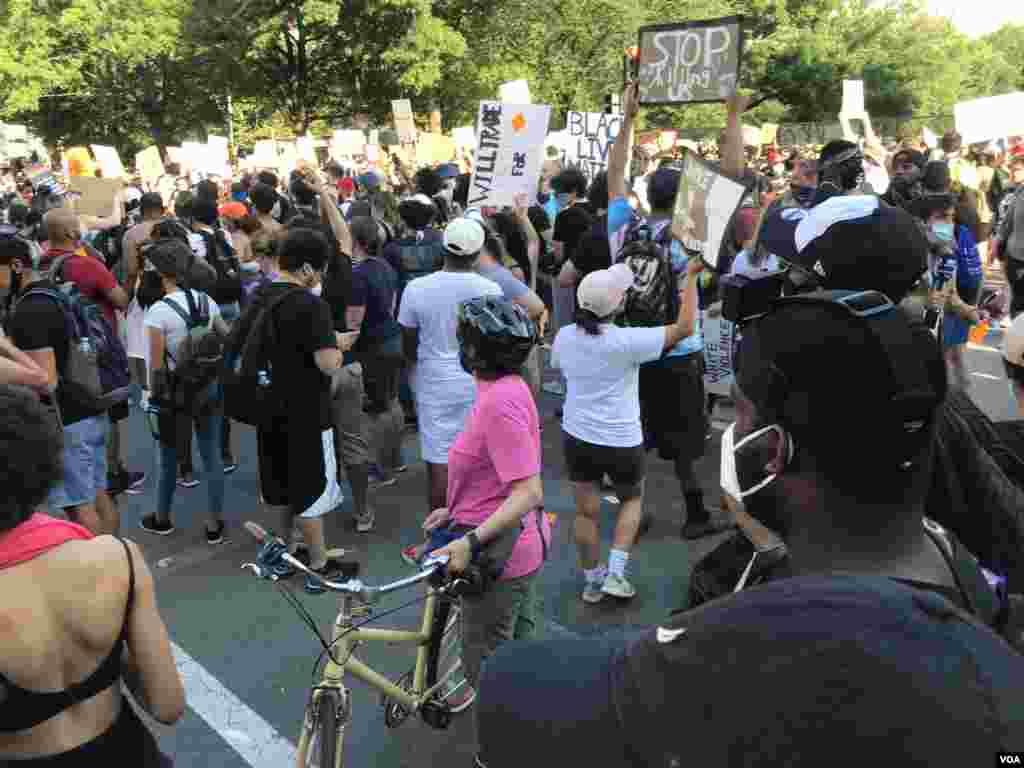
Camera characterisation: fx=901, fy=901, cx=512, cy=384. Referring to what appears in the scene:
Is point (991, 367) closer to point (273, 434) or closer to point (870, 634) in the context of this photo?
point (273, 434)

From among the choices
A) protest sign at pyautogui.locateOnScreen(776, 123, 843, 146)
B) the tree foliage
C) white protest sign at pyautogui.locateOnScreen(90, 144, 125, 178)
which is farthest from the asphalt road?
protest sign at pyautogui.locateOnScreen(776, 123, 843, 146)

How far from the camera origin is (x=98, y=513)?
4918 mm

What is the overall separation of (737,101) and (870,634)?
4.36 metres

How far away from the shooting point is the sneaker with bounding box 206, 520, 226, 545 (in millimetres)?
5515

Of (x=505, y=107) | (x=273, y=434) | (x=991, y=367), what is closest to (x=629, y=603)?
(x=273, y=434)

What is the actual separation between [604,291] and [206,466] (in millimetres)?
2918

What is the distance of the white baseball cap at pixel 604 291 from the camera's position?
159 inches

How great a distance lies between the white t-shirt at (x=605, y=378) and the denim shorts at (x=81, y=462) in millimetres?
2508

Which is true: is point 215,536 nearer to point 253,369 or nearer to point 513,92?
point 253,369

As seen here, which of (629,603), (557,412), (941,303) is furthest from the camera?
(557,412)

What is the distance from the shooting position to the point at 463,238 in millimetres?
4754

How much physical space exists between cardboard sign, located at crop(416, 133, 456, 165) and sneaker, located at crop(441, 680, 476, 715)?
43.3ft

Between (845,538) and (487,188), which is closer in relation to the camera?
(845,538)

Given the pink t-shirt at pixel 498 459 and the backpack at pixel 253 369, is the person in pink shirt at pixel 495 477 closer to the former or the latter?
the pink t-shirt at pixel 498 459
